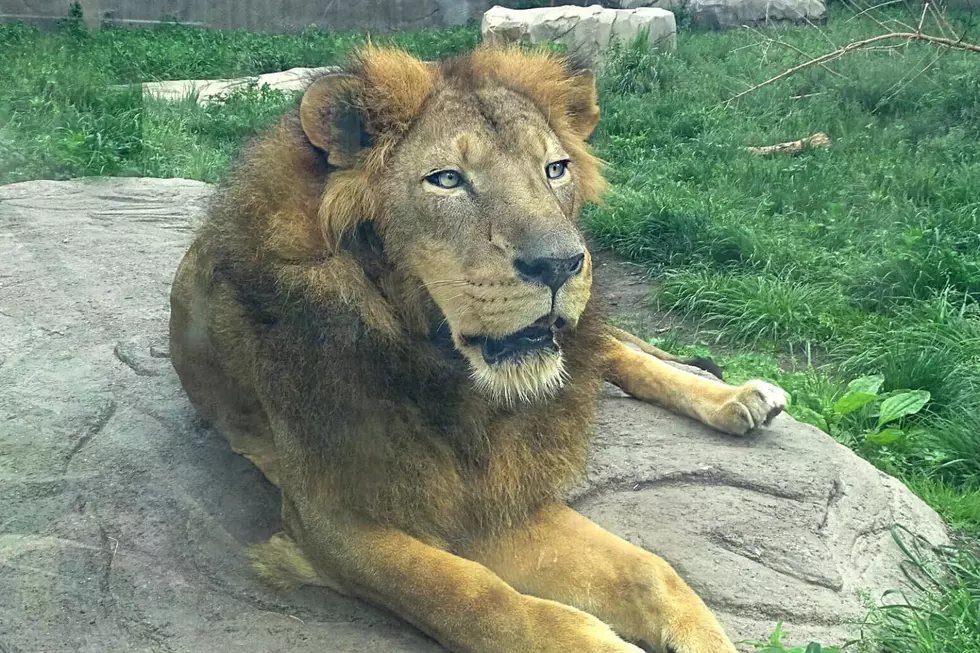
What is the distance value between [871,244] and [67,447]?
426 centimetres

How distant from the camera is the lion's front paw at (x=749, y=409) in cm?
335

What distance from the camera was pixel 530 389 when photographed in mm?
2543

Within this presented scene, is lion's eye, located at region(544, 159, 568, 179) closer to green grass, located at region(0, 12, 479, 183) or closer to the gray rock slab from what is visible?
green grass, located at region(0, 12, 479, 183)

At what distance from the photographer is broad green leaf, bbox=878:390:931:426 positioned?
433 centimetres

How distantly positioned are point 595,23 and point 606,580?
17.9 feet

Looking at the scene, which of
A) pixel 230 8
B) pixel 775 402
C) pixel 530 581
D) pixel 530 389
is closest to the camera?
pixel 530 389

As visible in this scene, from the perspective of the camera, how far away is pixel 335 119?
257cm

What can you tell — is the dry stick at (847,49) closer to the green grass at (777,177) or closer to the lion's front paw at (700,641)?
the green grass at (777,177)

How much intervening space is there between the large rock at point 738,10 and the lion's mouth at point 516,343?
213 inches

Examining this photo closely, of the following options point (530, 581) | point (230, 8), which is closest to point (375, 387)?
point (530, 581)

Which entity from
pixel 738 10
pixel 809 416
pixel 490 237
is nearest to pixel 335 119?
pixel 490 237

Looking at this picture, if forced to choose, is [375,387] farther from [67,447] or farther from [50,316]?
[50,316]

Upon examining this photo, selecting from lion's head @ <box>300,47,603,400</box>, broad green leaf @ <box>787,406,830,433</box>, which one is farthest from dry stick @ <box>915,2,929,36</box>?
lion's head @ <box>300,47,603,400</box>

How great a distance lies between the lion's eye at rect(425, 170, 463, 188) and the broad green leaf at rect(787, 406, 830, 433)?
7.75 feet
